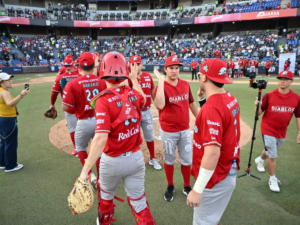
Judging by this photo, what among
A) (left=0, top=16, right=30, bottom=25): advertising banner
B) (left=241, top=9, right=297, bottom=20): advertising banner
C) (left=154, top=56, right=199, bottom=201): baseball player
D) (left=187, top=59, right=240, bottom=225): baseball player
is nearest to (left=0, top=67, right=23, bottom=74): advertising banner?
(left=0, top=16, right=30, bottom=25): advertising banner

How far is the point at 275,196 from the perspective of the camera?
388 centimetres

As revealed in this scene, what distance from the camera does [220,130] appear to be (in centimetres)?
202

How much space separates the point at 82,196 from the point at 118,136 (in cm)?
76

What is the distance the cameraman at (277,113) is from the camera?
397cm

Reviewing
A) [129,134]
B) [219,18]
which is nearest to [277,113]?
[129,134]

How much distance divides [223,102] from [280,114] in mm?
2620

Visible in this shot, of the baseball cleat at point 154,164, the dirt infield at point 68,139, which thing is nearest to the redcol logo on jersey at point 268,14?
the dirt infield at point 68,139

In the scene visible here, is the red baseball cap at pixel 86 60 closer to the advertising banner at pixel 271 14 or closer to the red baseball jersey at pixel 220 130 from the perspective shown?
the red baseball jersey at pixel 220 130

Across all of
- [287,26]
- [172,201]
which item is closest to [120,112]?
[172,201]

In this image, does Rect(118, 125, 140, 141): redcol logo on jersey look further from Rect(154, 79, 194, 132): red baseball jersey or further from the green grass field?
the green grass field

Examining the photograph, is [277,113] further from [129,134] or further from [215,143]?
[129,134]

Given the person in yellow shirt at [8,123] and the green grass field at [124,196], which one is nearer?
the green grass field at [124,196]

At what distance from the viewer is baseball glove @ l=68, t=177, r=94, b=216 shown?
2.17 metres

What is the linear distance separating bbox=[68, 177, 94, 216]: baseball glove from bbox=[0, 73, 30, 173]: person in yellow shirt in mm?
3179
